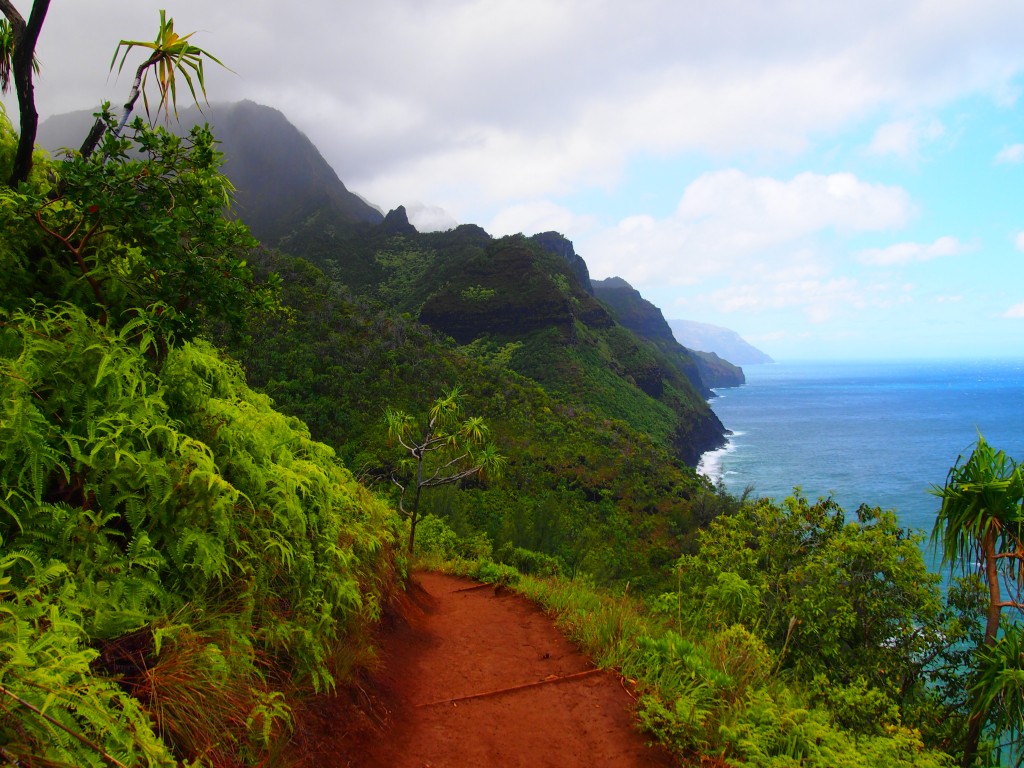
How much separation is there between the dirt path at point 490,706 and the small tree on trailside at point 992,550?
4554mm

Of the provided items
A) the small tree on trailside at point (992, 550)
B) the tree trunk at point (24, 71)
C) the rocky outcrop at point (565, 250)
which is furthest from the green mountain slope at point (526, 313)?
the tree trunk at point (24, 71)

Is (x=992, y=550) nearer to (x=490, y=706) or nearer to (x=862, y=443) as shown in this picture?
(x=490, y=706)

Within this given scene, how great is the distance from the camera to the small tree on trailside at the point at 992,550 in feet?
20.2

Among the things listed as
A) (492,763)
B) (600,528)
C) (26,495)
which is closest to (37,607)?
(26,495)

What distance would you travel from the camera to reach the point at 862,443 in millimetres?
84938

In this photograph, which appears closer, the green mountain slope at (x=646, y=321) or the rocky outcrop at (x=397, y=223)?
the rocky outcrop at (x=397, y=223)

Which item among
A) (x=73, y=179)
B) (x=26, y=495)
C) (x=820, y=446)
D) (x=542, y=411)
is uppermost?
(x=73, y=179)

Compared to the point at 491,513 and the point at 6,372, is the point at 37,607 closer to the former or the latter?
the point at 6,372

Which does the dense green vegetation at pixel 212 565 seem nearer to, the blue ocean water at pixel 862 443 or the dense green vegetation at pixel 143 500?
the dense green vegetation at pixel 143 500

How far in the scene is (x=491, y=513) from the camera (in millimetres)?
27812

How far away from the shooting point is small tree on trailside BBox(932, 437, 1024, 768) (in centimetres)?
617

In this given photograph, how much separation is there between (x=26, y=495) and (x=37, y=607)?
2.50 ft

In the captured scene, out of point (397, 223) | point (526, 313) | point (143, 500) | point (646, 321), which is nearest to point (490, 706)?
point (143, 500)

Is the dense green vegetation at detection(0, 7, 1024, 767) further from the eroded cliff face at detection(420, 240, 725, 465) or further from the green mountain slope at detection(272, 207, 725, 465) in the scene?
the eroded cliff face at detection(420, 240, 725, 465)
